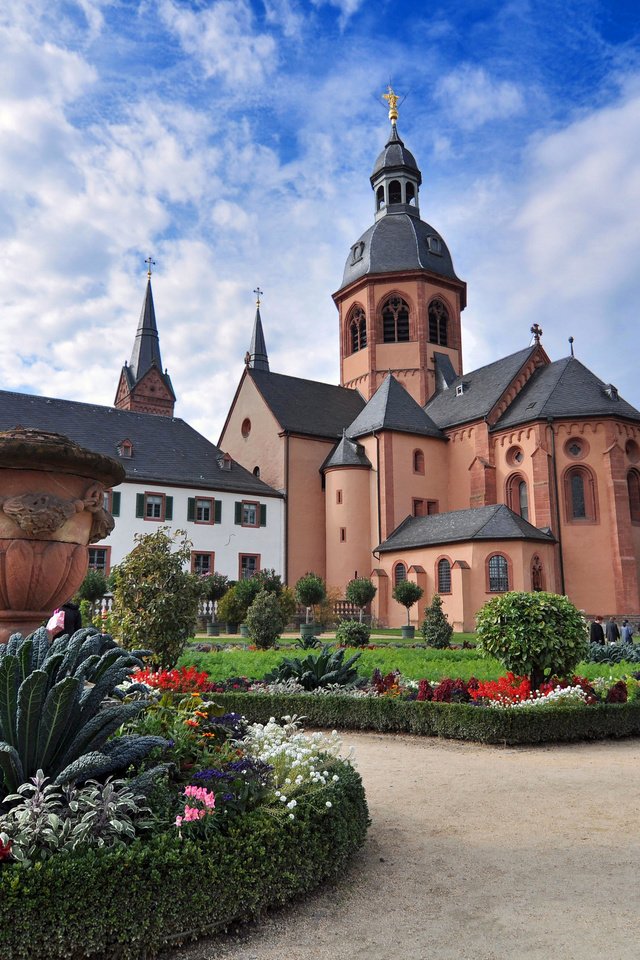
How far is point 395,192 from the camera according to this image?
53.2 meters

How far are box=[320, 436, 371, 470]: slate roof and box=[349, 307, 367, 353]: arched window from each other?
393 inches

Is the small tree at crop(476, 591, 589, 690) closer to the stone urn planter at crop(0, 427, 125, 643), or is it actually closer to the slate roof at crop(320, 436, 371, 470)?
the stone urn planter at crop(0, 427, 125, 643)

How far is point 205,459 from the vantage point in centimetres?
4044

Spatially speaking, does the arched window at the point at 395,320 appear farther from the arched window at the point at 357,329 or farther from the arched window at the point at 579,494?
the arched window at the point at 579,494

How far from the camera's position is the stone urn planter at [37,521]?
23.1 ft

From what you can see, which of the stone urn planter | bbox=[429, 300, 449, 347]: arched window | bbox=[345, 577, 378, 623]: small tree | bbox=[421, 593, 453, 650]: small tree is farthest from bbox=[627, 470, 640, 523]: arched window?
the stone urn planter

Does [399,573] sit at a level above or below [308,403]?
below

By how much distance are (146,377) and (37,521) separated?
6442cm

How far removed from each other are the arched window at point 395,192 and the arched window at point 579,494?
26727mm

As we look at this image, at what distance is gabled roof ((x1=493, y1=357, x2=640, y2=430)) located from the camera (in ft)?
121

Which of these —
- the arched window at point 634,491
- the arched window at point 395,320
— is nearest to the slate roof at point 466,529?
the arched window at point 634,491

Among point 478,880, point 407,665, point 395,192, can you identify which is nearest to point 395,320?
point 395,192

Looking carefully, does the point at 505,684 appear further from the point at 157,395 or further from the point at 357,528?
the point at 157,395

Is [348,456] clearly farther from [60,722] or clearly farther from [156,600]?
[60,722]
